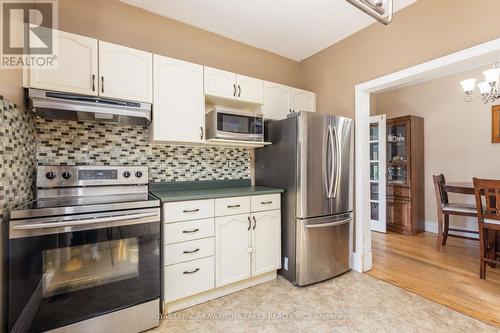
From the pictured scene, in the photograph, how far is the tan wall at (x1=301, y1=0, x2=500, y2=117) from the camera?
179cm

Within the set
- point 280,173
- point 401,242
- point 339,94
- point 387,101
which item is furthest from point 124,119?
point 387,101

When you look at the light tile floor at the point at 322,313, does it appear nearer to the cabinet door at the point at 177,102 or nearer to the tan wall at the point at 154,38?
the cabinet door at the point at 177,102

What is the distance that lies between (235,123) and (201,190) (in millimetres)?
758

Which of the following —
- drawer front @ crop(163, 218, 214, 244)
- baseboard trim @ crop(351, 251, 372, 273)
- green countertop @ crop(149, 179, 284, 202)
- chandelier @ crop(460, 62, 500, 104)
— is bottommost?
baseboard trim @ crop(351, 251, 372, 273)

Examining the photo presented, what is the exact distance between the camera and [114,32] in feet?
7.12

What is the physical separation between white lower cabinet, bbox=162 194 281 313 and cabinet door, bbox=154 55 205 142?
65 centimetres

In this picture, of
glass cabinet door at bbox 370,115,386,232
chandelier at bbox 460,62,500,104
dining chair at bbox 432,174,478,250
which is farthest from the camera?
glass cabinet door at bbox 370,115,386,232

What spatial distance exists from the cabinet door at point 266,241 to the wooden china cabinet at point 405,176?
8.93 ft

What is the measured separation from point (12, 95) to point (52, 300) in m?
1.29

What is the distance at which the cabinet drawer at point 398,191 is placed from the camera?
153 inches

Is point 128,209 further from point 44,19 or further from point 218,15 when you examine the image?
point 218,15

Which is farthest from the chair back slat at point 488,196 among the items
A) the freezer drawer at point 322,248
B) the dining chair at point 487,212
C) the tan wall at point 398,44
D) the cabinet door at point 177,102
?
the cabinet door at point 177,102

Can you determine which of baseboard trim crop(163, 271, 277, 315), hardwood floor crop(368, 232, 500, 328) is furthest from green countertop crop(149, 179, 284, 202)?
hardwood floor crop(368, 232, 500, 328)

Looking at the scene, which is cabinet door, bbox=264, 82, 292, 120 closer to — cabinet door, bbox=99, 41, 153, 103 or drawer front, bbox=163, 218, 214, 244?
cabinet door, bbox=99, 41, 153, 103
